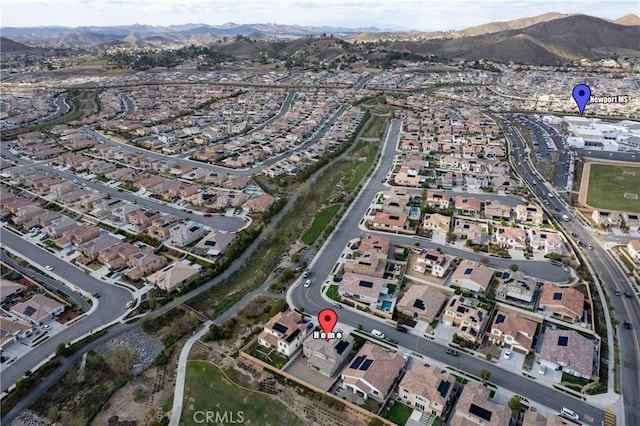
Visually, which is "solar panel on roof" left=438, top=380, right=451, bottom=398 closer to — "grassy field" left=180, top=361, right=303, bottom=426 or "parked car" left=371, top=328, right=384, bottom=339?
"parked car" left=371, top=328, right=384, bottom=339

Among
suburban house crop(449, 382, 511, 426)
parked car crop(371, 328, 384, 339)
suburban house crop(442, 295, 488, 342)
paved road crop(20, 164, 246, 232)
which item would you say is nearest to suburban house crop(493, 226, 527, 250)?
suburban house crop(442, 295, 488, 342)

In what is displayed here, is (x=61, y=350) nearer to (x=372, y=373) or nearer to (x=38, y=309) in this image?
(x=38, y=309)

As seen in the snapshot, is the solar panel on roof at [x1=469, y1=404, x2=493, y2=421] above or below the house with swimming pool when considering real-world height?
below

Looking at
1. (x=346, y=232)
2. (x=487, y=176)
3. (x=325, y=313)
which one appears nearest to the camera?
(x=325, y=313)

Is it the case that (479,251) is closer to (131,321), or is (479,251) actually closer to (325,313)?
(325,313)

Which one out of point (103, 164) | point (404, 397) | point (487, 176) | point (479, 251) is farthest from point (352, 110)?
point (404, 397)

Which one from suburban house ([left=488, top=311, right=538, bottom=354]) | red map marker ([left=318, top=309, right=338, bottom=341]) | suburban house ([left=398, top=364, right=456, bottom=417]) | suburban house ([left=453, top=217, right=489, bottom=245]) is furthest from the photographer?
suburban house ([left=453, top=217, right=489, bottom=245])

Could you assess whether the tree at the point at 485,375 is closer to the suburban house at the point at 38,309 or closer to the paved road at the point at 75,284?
the paved road at the point at 75,284
